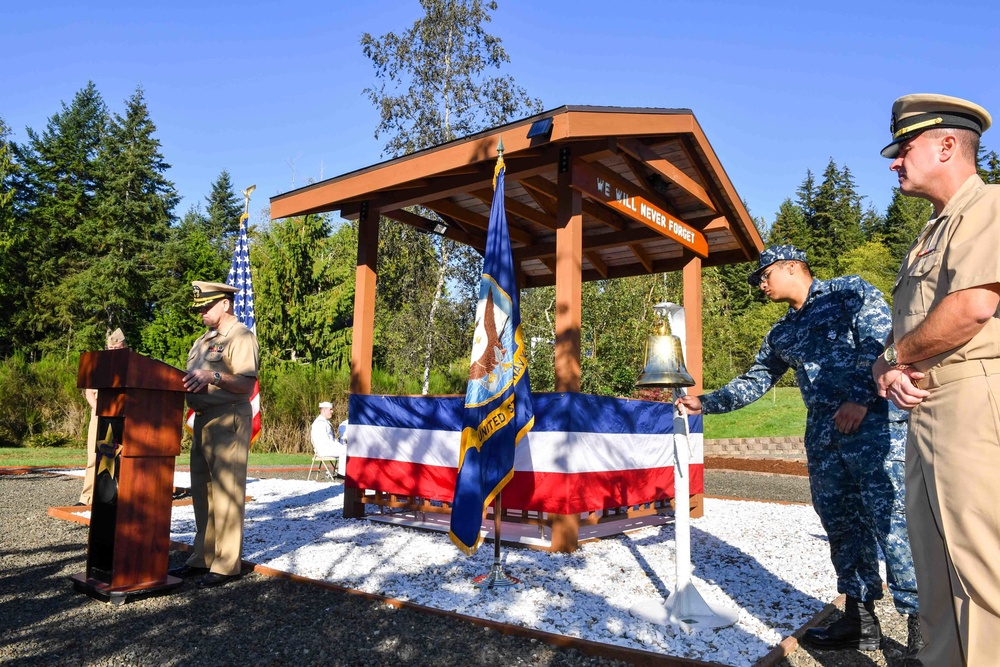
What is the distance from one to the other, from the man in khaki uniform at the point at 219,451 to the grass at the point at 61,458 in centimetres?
871

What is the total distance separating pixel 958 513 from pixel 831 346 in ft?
5.62

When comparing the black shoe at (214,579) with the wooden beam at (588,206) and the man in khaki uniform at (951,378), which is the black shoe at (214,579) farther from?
the wooden beam at (588,206)

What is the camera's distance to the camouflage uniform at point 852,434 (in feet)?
10.0

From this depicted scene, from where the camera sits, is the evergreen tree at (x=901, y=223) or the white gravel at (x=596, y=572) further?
the evergreen tree at (x=901, y=223)

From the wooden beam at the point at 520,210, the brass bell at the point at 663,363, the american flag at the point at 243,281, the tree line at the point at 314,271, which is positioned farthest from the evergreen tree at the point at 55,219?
the brass bell at the point at 663,363

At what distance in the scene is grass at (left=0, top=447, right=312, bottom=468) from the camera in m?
13.4

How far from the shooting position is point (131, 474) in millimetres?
3988

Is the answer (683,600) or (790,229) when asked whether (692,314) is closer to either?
→ (683,600)

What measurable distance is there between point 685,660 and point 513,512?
364cm

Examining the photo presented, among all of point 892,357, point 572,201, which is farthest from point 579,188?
point 892,357

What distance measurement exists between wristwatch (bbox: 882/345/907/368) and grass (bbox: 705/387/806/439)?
20.0m

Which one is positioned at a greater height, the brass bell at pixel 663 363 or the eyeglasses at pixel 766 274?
the eyeglasses at pixel 766 274

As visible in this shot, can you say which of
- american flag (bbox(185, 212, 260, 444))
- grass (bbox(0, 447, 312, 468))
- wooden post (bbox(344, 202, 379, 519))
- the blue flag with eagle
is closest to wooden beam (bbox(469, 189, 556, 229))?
wooden post (bbox(344, 202, 379, 519))

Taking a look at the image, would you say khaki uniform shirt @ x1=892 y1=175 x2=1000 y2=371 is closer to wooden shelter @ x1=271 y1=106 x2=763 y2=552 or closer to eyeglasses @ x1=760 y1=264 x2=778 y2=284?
eyeglasses @ x1=760 y1=264 x2=778 y2=284
